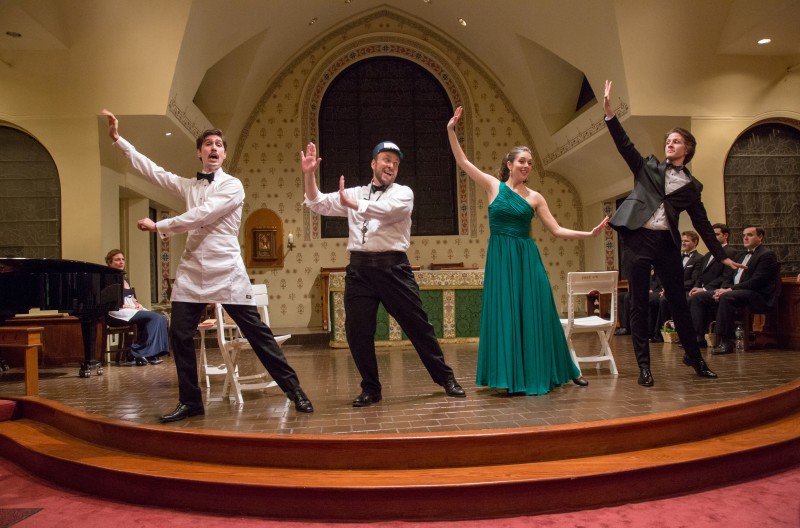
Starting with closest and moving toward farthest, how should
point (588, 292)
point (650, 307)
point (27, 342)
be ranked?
1. point (27, 342)
2. point (588, 292)
3. point (650, 307)

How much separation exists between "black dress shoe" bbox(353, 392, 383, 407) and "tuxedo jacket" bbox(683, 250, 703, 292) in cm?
487

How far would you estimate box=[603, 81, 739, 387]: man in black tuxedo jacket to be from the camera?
13.3 ft

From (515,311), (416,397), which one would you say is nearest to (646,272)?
(515,311)

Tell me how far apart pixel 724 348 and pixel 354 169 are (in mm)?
7479

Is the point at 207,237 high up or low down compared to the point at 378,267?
up

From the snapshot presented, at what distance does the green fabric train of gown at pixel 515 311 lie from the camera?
3859mm

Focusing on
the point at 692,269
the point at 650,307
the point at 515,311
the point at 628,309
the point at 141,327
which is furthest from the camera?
the point at 628,309

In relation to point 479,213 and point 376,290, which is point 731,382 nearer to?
point 376,290

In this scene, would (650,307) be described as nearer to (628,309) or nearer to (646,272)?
(628,309)

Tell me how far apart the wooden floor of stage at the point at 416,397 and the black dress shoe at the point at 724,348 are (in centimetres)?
19

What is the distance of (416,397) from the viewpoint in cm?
399

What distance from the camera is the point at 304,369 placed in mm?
6031

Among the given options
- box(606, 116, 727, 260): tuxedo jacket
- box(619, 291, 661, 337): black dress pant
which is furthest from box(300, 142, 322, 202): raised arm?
box(619, 291, 661, 337): black dress pant

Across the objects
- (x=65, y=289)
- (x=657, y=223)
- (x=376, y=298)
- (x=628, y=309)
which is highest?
(x=657, y=223)
